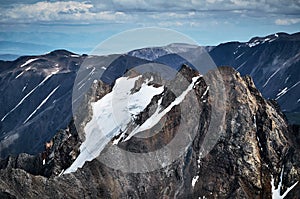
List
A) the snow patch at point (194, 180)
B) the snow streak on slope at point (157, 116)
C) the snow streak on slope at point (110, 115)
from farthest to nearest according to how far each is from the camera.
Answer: the snow streak on slope at point (110, 115)
the snow streak on slope at point (157, 116)
the snow patch at point (194, 180)

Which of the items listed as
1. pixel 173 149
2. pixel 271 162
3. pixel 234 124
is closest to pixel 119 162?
pixel 173 149

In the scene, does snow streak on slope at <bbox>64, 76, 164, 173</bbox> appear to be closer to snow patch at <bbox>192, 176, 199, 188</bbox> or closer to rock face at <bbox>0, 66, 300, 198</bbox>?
rock face at <bbox>0, 66, 300, 198</bbox>

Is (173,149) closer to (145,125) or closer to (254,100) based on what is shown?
(145,125)

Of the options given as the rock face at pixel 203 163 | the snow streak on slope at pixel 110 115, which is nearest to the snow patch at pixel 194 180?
the rock face at pixel 203 163

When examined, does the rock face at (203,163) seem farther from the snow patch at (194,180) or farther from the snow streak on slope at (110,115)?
the snow streak on slope at (110,115)

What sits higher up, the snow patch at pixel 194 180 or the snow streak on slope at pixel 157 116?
the snow streak on slope at pixel 157 116

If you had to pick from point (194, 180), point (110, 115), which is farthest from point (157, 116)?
point (194, 180)

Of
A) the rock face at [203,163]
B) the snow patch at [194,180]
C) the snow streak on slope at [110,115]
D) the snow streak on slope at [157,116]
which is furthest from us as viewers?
the snow streak on slope at [110,115]
